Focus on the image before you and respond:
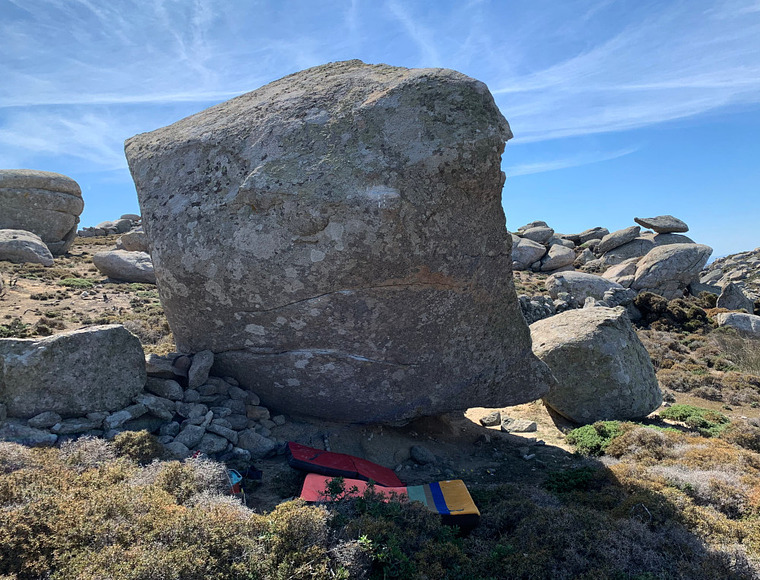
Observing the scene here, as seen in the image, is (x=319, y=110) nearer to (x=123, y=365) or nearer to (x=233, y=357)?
(x=233, y=357)

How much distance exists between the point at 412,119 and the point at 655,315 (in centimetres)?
1503

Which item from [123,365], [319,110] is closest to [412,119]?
[319,110]

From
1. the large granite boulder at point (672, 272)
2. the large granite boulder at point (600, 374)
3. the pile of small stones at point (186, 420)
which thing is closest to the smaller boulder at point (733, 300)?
the large granite boulder at point (672, 272)

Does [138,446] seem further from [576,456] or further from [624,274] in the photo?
[624,274]

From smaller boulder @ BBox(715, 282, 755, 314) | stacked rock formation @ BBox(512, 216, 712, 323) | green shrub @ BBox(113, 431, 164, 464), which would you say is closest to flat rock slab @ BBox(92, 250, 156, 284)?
stacked rock formation @ BBox(512, 216, 712, 323)

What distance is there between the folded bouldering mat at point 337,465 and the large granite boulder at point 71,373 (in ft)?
5.59

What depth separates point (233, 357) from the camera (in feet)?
17.7

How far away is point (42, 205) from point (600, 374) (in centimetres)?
2441

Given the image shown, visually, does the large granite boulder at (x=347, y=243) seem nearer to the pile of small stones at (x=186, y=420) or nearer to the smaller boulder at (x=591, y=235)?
the pile of small stones at (x=186, y=420)

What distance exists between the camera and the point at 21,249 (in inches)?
701

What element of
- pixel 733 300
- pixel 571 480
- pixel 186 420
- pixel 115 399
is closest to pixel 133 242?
pixel 115 399

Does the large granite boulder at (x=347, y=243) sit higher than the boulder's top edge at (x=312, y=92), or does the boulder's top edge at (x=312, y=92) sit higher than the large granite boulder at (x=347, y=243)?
the boulder's top edge at (x=312, y=92)

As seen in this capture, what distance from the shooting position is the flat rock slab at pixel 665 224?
28891 millimetres

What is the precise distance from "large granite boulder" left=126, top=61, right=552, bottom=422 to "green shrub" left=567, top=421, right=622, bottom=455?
1428 mm
